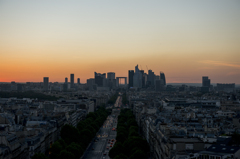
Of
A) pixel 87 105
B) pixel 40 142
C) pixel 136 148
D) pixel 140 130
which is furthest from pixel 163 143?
pixel 87 105

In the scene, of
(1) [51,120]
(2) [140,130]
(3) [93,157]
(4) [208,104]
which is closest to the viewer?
(3) [93,157]

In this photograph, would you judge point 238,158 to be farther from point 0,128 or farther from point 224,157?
point 0,128

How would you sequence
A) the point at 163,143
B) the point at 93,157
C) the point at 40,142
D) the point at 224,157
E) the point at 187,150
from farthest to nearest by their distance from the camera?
the point at 93,157
the point at 40,142
the point at 163,143
the point at 187,150
the point at 224,157

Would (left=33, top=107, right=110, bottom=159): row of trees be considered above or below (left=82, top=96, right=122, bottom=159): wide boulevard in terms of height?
above

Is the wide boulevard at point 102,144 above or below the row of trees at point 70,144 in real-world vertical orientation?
below

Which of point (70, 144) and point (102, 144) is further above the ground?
point (70, 144)

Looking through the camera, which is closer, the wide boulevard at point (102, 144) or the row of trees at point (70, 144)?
the row of trees at point (70, 144)

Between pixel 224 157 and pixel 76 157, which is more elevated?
pixel 224 157

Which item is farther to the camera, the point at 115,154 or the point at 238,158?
the point at 115,154

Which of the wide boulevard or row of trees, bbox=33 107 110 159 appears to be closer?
row of trees, bbox=33 107 110 159

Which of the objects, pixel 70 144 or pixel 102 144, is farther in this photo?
pixel 102 144
